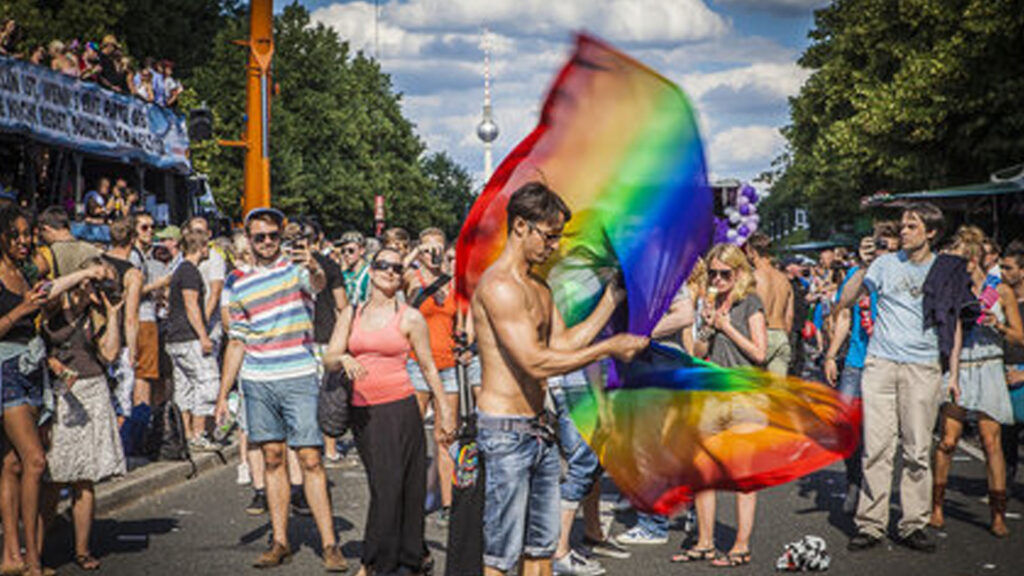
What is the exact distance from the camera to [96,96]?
1525 cm

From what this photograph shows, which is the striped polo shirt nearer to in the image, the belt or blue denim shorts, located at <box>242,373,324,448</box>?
blue denim shorts, located at <box>242,373,324,448</box>

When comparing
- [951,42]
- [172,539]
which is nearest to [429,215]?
[951,42]

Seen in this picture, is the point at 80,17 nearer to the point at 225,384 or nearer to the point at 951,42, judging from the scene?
the point at 951,42

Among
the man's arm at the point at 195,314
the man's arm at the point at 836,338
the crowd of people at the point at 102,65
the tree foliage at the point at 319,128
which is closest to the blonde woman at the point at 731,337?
the man's arm at the point at 836,338

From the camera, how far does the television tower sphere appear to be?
87.0 meters

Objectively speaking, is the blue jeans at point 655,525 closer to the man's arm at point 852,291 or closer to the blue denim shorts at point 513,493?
the man's arm at point 852,291

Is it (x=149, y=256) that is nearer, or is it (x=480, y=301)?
(x=480, y=301)

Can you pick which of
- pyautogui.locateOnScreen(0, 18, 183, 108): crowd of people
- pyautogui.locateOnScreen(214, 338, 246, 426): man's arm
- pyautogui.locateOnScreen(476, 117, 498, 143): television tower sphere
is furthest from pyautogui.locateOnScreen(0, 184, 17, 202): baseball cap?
pyautogui.locateOnScreen(476, 117, 498, 143): television tower sphere

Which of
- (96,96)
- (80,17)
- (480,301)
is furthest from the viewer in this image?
(80,17)

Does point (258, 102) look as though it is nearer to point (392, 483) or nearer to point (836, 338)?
point (836, 338)

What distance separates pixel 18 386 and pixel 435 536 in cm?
292

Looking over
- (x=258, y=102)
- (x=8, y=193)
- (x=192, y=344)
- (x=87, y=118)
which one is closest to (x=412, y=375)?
(x=192, y=344)

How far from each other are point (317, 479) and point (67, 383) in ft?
5.16

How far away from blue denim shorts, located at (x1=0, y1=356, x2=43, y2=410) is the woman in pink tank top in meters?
1.68
